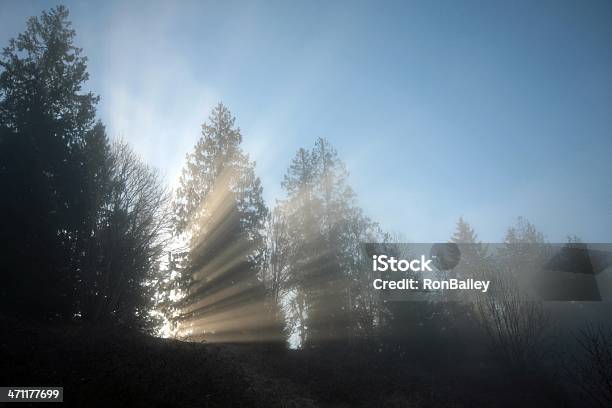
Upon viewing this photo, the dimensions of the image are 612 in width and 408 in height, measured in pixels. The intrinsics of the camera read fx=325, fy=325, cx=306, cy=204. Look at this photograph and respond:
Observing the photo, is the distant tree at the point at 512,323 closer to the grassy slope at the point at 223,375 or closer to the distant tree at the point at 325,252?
the grassy slope at the point at 223,375

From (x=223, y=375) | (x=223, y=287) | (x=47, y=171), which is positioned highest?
(x=47, y=171)

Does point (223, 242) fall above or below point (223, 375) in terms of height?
above

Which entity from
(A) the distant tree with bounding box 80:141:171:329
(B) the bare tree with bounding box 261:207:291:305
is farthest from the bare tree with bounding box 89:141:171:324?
(B) the bare tree with bounding box 261:207:291:305

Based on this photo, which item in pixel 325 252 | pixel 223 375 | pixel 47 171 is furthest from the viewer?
pixel 325 252

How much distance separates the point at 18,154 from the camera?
15953mm

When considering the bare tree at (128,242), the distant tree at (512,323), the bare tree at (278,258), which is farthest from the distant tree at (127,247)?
the distant tree at (512,323)

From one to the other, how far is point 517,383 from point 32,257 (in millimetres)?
24513

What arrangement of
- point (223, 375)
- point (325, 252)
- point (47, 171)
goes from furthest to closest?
point (325, 252), point (47, 171), point (223, 375)

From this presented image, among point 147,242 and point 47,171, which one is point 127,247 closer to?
point 147,242

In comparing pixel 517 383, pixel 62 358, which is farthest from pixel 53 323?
pixel 517 383

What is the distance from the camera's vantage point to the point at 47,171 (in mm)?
16328

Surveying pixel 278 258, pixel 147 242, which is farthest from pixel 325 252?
pixel 147 242

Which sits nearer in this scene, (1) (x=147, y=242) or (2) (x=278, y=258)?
(1) (x=147, y=242)

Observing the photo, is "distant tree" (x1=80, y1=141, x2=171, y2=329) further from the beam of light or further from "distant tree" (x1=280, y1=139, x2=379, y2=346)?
"distant tree" (x1=280, y1=139, x2=379, y2=346)
